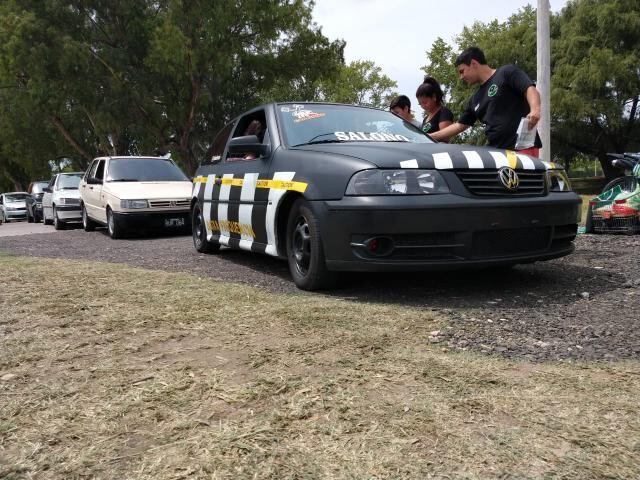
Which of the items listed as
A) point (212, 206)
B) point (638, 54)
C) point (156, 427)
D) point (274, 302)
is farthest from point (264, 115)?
point (638, 54)

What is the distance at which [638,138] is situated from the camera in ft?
91.5

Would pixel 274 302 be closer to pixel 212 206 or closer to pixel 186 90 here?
pixel 212 206

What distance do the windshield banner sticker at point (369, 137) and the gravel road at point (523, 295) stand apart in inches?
43.6

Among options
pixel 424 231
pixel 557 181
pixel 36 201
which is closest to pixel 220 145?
pixel 424 231

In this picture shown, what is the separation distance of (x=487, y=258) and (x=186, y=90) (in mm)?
20285

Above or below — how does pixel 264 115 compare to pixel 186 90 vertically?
below

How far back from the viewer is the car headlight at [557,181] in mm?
4324

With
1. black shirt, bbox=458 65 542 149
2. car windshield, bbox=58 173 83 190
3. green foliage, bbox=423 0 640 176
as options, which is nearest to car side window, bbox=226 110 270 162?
black shirt, bbox=458 65 542 149

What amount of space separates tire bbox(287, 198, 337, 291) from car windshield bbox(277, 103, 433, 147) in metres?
0.74

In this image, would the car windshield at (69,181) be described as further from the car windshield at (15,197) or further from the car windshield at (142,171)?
the car windshield at (15,197)

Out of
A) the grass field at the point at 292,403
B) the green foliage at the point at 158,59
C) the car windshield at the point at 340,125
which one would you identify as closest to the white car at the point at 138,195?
the car windshield at the point at 340,125

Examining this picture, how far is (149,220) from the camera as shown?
977 centimetres

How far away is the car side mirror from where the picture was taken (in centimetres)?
485

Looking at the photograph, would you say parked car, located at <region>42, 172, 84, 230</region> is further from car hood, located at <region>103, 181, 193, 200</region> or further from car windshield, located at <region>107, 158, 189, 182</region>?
car hood, located at <region>103, 181, 193, 200</region>
